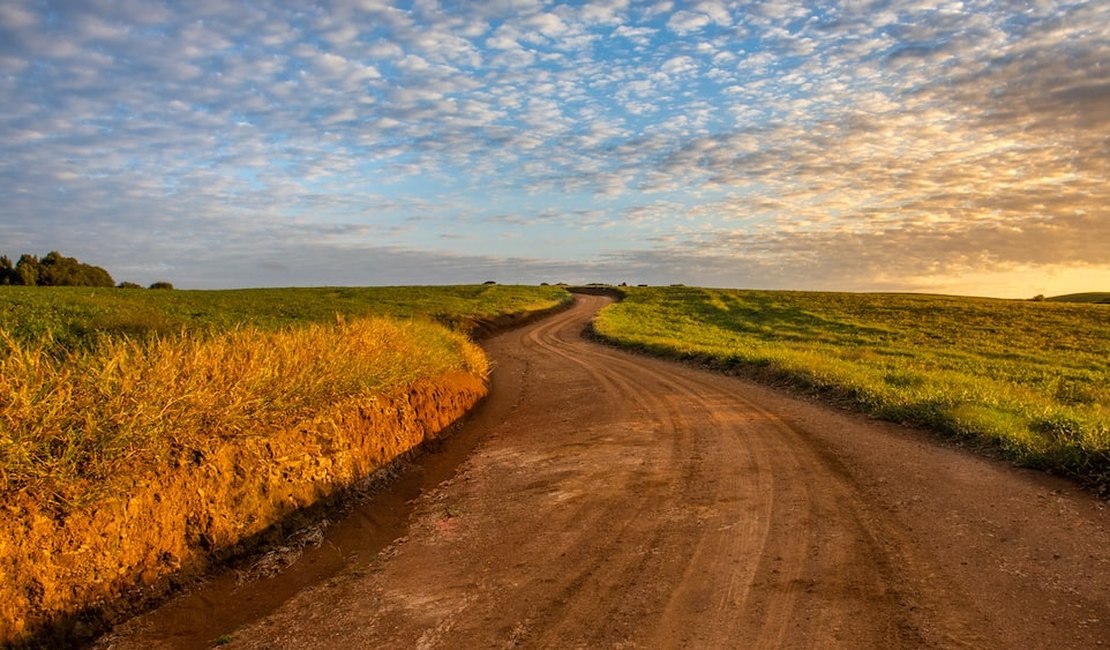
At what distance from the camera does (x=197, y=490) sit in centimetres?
664

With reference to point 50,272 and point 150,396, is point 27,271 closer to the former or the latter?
point 50,272

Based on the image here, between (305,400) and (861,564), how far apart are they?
23.0 feet

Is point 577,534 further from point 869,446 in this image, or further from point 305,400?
point 869,446

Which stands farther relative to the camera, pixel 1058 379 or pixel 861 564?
pixel 1058 379

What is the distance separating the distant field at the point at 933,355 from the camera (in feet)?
34.6

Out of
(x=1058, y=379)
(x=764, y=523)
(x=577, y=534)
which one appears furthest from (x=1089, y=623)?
(x=1058, y=379)

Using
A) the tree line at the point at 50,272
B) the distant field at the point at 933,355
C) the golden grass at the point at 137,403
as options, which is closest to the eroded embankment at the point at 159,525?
the golden grass at the point at 137,403

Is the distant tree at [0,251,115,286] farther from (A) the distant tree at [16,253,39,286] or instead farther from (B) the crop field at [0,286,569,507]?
(B) the crop field at [0,286,569,507]

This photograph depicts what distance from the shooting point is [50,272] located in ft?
206

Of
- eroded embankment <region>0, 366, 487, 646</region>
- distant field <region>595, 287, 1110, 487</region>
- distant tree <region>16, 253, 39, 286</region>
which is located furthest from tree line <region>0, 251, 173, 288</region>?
eroded embankment <region>0, 366, 487, 646</region>

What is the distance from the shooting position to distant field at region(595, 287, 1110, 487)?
34.6 feet

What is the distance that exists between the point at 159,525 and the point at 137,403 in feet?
3.98

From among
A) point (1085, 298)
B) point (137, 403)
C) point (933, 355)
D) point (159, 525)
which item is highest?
point (1085, 298)

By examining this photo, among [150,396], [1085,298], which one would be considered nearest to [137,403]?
[150,396]
